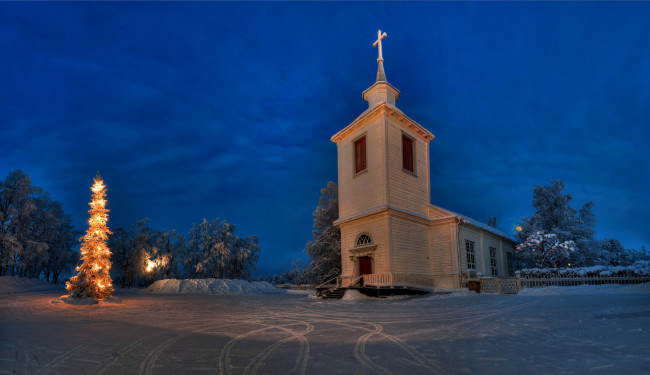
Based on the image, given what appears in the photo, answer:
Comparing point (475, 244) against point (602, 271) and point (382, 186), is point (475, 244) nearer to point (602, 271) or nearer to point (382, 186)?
point (602, 271)

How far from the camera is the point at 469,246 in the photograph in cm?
2327

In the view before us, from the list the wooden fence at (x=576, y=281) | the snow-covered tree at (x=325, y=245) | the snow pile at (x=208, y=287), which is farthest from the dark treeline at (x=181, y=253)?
the wooden fence at (x=576, y=281)

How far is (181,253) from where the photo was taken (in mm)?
40125

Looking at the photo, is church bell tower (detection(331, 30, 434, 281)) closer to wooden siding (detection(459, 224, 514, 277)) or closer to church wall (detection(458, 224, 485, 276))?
church wall (detection(458, 224, 485, 276))

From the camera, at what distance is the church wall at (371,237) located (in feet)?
64.2

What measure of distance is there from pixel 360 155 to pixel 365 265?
7.06 m

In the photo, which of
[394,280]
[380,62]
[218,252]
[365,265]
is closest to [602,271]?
[394,280]

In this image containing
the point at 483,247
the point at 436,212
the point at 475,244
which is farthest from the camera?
the point at 483,247

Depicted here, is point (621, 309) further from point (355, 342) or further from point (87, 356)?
point (87, 356)

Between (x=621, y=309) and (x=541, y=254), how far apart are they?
19399 mm

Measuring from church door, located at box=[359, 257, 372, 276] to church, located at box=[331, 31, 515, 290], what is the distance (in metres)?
0.06

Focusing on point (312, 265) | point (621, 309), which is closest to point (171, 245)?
point (312, 265)

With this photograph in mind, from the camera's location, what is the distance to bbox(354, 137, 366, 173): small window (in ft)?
74.6

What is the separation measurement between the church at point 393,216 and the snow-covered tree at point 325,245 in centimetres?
571
